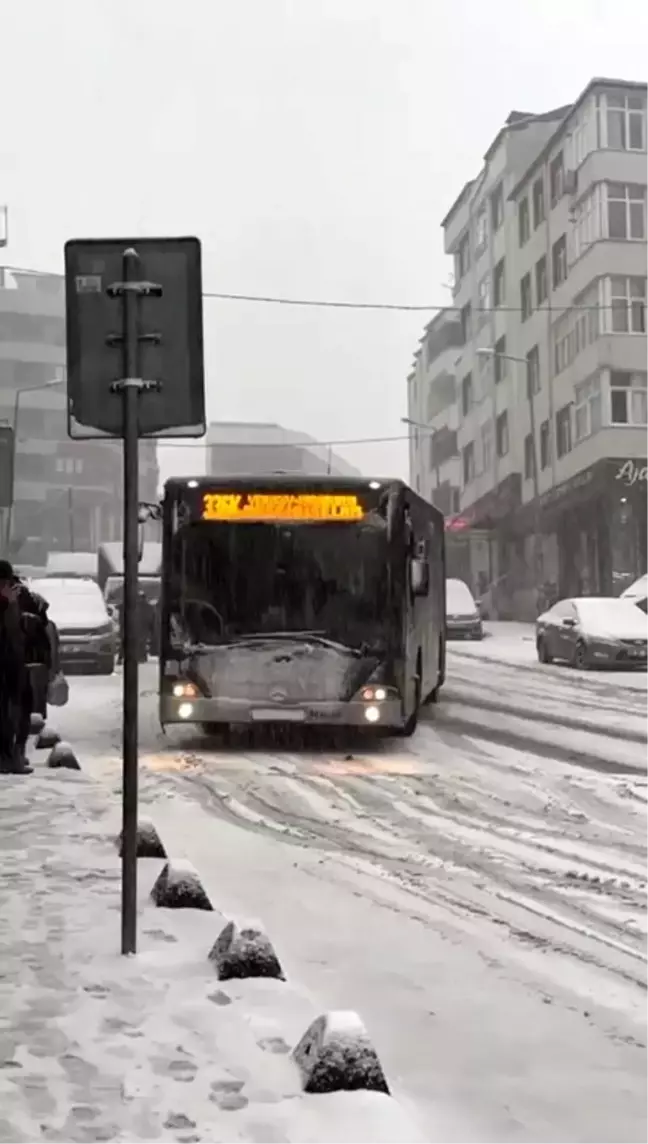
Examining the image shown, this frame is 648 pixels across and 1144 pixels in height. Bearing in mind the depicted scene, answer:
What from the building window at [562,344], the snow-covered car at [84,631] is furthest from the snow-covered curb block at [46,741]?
the building window at [562,344]

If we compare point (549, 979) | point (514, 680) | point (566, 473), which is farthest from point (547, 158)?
point (549, 979)

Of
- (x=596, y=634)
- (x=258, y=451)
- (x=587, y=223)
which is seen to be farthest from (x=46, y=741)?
(x=258, y=451)

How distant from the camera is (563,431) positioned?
51.5 meters

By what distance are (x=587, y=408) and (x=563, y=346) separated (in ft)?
13.9

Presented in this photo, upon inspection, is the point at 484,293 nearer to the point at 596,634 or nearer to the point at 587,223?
the point at 587,223

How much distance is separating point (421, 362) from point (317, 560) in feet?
243

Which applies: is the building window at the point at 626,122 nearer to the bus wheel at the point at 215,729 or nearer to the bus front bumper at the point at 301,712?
the bus wheel at the point at 215,729

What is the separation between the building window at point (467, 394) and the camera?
70.3 m

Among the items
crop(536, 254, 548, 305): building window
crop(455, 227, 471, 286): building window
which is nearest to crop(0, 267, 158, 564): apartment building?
crop(455, 227, 471, 286): building window

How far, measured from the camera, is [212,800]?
11625 millimetres

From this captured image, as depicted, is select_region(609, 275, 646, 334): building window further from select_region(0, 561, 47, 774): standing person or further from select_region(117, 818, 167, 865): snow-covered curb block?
select_region(117, 818, 167, 865): snow-covered curb block

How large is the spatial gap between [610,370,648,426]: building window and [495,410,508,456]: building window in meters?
16.2

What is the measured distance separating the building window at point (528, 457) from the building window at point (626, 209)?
11758 millimetres

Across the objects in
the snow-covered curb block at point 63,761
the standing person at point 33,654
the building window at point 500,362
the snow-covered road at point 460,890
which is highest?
the building window at point 500,362
